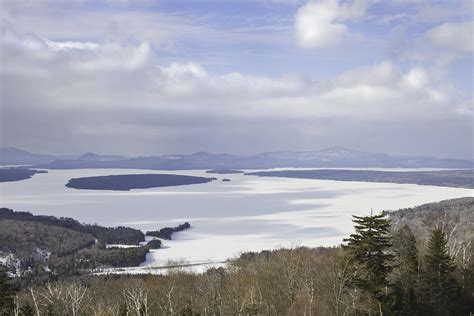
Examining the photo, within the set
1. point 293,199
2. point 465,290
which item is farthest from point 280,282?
point 293,199

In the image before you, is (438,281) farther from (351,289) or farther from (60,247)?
(60,247)

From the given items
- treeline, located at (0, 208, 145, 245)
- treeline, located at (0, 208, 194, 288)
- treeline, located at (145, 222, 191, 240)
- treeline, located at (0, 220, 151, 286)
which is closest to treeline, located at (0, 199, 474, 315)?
treeline, located at (0, 208, 194, 288)

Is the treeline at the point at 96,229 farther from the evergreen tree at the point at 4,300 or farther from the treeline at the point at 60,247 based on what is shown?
the evergreen tree at the point at 4,300

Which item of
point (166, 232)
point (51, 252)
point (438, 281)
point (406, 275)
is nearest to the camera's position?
point (438, 281)

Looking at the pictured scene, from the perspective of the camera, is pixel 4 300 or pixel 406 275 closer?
pixel 4 300

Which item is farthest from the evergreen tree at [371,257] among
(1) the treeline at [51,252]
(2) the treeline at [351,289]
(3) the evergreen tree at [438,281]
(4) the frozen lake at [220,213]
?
(1) the treeline at [51,252]

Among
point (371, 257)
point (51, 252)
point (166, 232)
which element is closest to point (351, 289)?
point (371, 257)

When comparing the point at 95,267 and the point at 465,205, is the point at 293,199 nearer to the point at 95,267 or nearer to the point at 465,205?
the point at 465,205
